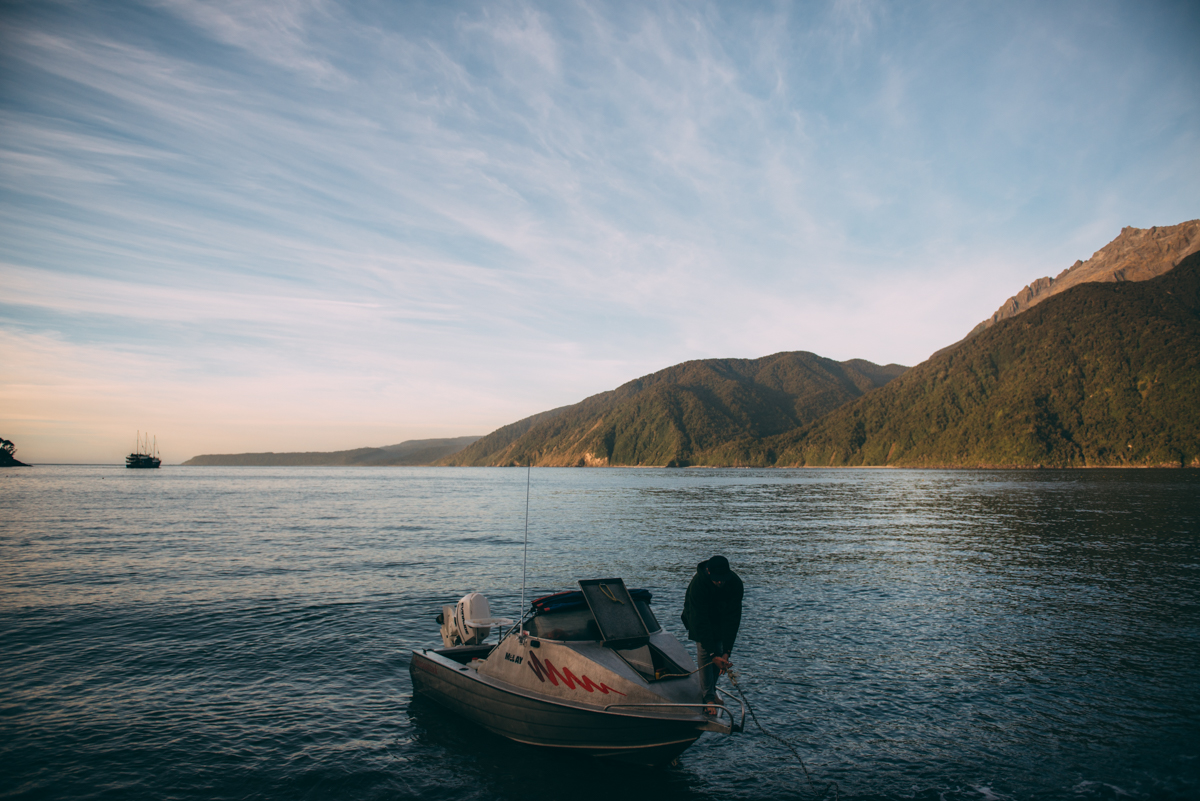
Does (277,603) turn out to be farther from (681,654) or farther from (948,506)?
(948,506)

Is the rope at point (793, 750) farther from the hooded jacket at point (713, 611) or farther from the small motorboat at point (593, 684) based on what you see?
the hooded jacket at point (713, 611)

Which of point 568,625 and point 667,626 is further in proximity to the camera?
point 667,626

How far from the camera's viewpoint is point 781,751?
36.5 feet

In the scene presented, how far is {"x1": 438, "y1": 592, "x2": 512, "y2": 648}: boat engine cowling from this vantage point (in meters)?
15.1

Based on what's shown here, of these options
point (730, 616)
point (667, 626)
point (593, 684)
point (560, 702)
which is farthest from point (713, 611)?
point (667, 626)

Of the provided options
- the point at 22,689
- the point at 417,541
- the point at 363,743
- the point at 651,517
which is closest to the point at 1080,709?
the point at 363,743

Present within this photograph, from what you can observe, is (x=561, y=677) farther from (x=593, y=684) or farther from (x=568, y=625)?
(x=568, y=625)

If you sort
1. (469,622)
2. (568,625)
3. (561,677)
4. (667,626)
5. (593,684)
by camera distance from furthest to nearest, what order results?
(667,626) → (469,622) → (568,625) → (561,677) → (593,684)

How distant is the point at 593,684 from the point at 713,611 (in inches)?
98.2

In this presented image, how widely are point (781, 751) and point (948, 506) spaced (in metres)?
66.7

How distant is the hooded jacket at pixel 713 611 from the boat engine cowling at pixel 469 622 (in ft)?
21.6

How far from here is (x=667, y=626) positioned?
19312 mm

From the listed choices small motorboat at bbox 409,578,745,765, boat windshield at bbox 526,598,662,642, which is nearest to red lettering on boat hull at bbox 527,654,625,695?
small motorboat at bbox 409,578,745,765

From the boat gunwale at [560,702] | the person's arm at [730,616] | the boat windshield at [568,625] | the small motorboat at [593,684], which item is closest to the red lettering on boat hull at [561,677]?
the small motorboat at [593,684]
